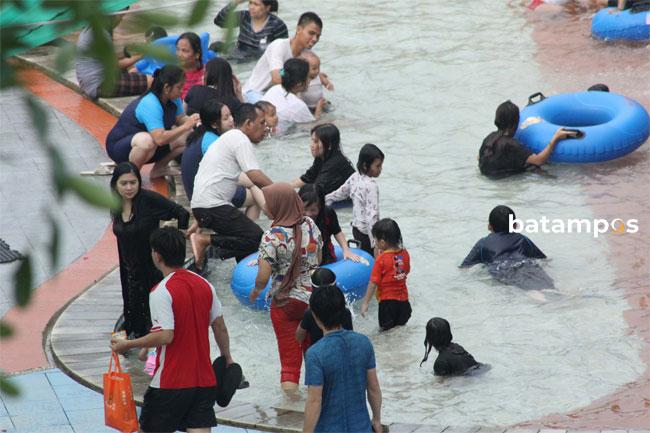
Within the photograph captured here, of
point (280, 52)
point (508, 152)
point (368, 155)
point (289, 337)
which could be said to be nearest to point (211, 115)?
point (368, 155)

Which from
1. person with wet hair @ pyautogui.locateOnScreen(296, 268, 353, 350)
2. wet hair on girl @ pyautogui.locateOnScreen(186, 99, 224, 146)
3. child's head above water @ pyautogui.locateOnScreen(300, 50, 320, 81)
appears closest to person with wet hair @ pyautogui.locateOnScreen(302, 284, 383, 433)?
person with wet hair @ pyautogui.locateOnScreen(296, 268, 353, 350)

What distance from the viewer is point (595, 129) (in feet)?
36.7

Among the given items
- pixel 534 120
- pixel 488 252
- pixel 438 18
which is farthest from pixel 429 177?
pixel 438 18

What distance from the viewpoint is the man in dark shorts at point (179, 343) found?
19.9 ft

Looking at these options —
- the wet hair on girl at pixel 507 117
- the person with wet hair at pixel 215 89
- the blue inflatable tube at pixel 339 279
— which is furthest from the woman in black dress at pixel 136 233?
the wet hair on girl at pixel 507 117

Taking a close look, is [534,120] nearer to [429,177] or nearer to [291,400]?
[429,177]

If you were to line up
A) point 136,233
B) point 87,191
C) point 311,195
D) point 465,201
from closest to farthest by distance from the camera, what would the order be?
point 87,191
point 136,233
point 311,195
point 465,201

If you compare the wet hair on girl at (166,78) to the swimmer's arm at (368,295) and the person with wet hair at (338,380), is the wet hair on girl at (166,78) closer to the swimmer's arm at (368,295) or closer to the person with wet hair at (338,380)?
the swimmer's arm at (368,295)

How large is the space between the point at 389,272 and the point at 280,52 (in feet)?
17.4

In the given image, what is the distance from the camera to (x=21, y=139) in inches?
477

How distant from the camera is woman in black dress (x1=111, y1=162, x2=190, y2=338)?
301 inches

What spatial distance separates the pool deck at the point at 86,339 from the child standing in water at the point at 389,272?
1273 millimetres

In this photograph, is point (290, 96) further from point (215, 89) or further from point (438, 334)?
point (438, 334)

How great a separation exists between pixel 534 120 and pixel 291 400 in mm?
5086
